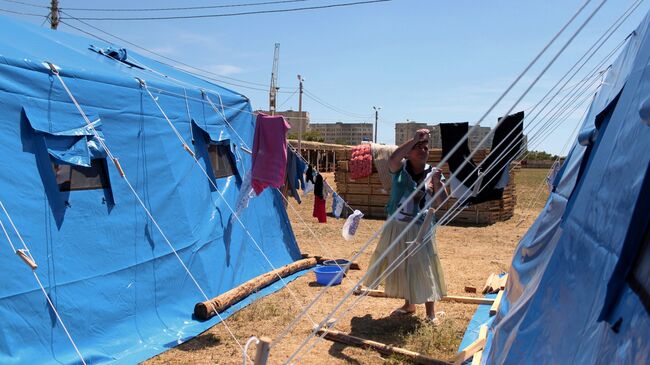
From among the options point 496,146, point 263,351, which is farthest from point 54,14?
point 263,351

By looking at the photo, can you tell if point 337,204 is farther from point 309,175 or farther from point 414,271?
point 414,271

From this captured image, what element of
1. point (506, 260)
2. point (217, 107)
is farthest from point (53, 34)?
point (506, 260)

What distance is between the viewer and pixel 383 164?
562 centimetres

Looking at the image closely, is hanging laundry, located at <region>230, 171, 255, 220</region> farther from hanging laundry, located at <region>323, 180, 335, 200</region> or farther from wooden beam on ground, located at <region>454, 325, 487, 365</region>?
wooden beam on ground, located at <region>454, 325, 487, 365</region>

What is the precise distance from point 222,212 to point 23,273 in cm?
267

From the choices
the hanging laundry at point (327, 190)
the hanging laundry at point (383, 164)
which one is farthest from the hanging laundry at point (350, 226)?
the hanging laundry at point (327, 190)

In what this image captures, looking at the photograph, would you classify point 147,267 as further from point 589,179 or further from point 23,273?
point 589,179

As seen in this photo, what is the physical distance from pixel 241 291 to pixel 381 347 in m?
1.94

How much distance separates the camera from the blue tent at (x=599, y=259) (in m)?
1.46

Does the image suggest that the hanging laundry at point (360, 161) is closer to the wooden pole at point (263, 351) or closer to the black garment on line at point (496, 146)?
the black garment on line at point (496, 146)

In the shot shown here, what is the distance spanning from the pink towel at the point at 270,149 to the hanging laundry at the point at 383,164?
1003mm

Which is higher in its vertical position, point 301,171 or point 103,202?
point 301,171

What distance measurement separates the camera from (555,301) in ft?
7.15

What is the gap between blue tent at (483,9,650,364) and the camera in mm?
1462
